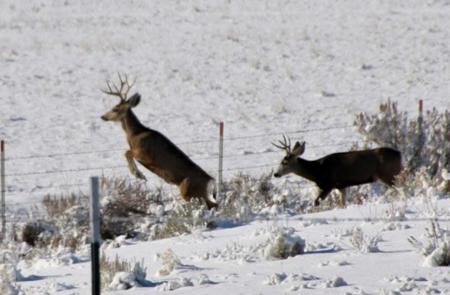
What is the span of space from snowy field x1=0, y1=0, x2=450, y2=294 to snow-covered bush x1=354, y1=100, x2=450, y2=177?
1.96 metres

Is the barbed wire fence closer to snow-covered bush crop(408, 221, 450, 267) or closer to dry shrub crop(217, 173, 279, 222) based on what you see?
dry shrub crop(217, 173, 279, 222)

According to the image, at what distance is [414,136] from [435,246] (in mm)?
9278

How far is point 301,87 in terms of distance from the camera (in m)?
27.4

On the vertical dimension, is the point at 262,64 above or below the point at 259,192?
above

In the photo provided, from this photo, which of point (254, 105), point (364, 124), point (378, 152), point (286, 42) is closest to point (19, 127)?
point (254, 105)

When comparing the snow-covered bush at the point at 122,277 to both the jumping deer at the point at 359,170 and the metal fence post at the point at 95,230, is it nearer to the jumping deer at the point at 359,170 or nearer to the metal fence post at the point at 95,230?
the metal fence post at the point at 95,230

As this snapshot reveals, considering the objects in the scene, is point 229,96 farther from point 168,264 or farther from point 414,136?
point 168,264

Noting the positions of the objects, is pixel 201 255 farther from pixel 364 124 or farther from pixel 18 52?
pixel 18 52

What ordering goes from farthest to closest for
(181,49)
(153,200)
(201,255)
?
1. (181,49)
2. (153,200)
3. (201,255)

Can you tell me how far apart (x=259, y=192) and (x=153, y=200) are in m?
1.72

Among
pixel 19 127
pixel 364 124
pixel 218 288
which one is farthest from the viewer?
pixel 19 127

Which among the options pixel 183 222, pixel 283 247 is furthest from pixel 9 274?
pixel 183 222

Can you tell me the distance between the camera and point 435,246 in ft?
26.2

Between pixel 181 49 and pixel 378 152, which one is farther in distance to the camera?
pixel 181 49
